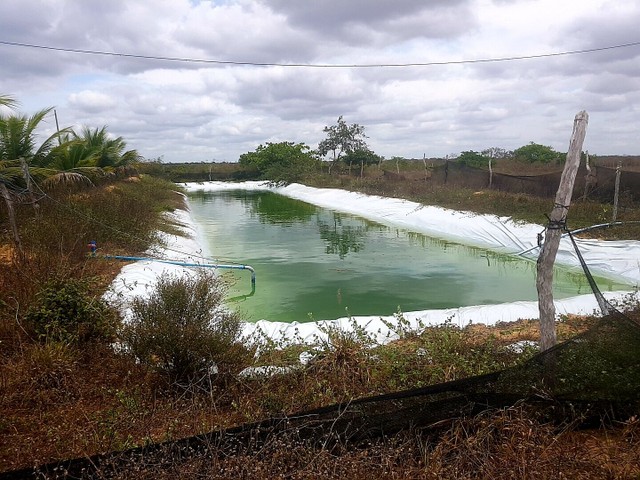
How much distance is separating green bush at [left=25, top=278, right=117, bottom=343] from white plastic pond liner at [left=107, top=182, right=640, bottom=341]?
2.13 feet

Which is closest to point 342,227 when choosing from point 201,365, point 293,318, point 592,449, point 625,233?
point 625,233

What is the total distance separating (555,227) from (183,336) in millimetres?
2762

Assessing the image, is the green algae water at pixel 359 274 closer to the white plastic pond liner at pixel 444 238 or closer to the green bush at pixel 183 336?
the white plastic pond liner at pixel 444 238

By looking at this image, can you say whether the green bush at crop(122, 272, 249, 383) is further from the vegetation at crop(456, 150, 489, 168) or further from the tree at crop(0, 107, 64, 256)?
the vegetation at crop(456, 150, 489, 168)

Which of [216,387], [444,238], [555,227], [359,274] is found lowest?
[359,274]

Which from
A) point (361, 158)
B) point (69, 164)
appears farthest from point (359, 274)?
point (361, 158)

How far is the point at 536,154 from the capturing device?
30703mm

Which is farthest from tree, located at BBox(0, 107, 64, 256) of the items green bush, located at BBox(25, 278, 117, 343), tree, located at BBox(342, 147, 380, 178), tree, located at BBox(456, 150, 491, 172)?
tree, located at BBox(342, 147, 380, 178)

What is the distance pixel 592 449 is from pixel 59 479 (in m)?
2.68

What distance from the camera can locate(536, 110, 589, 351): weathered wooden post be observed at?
3324 millimetres

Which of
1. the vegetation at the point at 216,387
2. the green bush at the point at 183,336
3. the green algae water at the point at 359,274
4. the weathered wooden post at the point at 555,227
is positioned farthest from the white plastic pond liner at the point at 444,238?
the weathered wooden post at the point at 555,227

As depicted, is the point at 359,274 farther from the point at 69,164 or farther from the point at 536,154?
the point at 536,154

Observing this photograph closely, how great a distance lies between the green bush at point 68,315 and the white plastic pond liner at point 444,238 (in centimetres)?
65

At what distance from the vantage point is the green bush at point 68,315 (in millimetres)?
4023
